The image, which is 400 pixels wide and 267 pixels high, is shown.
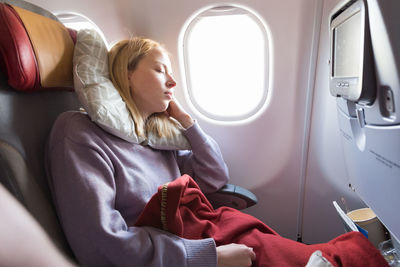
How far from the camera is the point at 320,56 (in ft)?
4.66

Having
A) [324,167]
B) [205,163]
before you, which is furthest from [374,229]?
[205,163]

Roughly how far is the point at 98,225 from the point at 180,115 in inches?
29.0

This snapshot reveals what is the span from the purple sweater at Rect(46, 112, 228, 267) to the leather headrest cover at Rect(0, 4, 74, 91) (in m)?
0.16

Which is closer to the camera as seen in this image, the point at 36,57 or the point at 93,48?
the point at 36,57

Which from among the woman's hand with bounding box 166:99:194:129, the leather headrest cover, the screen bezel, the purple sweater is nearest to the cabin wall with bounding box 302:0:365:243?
the screen bezel

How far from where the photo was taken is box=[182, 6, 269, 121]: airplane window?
152 centimetres

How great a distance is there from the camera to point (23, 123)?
933mm

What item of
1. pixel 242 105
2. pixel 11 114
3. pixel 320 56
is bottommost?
pixel 11 114

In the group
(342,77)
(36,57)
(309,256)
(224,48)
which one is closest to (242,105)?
(224,48)

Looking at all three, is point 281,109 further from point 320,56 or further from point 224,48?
point 224,48

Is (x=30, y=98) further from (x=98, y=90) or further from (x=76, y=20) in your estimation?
(x=76, y=20)

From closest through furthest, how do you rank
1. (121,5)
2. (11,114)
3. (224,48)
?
(11,114) < (121,5) < (224,48)

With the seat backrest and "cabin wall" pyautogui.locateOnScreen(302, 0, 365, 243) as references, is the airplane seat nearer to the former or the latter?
the seat backrest

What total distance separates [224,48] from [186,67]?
26cm
